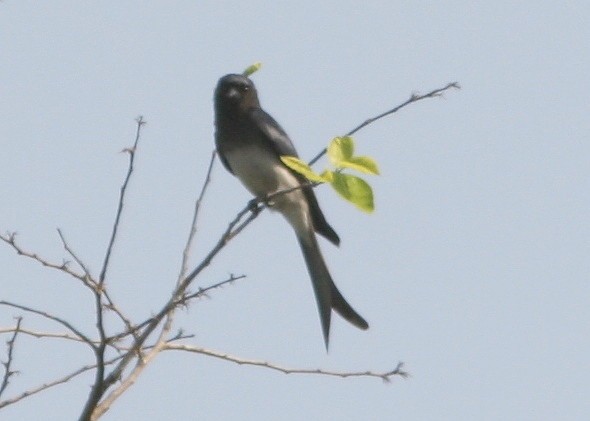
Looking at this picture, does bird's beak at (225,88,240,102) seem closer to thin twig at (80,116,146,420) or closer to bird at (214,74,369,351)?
bird at (214,74,369,351)

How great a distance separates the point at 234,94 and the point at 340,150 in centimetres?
330

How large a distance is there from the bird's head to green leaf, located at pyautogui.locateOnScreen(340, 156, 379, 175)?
10.7 ft

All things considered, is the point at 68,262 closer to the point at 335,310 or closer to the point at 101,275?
the point at 101,275

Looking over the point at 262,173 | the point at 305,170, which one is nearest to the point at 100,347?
the point at 305,170

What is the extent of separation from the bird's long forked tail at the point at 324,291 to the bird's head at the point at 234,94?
791 mm

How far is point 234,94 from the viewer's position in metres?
6.27

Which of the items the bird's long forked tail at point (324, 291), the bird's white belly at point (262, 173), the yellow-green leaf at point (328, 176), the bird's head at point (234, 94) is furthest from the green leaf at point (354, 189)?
the bird's head at point (234, 94)

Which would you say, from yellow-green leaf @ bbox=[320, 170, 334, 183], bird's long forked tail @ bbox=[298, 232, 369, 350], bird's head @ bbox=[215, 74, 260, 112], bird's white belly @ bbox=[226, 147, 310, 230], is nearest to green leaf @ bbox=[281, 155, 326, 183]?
yellow-green leaf @ bbox=[320, 170, 334, 183]

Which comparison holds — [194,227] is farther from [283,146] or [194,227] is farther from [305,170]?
[283,146]

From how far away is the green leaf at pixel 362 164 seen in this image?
2975 mm

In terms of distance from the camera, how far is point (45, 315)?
10.3 feet

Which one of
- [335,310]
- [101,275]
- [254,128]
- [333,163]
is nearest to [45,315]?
[101,275]

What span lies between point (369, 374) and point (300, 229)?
9.05 ft

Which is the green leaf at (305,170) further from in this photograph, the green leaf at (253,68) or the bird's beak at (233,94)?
the bird's beak at (233,94)
